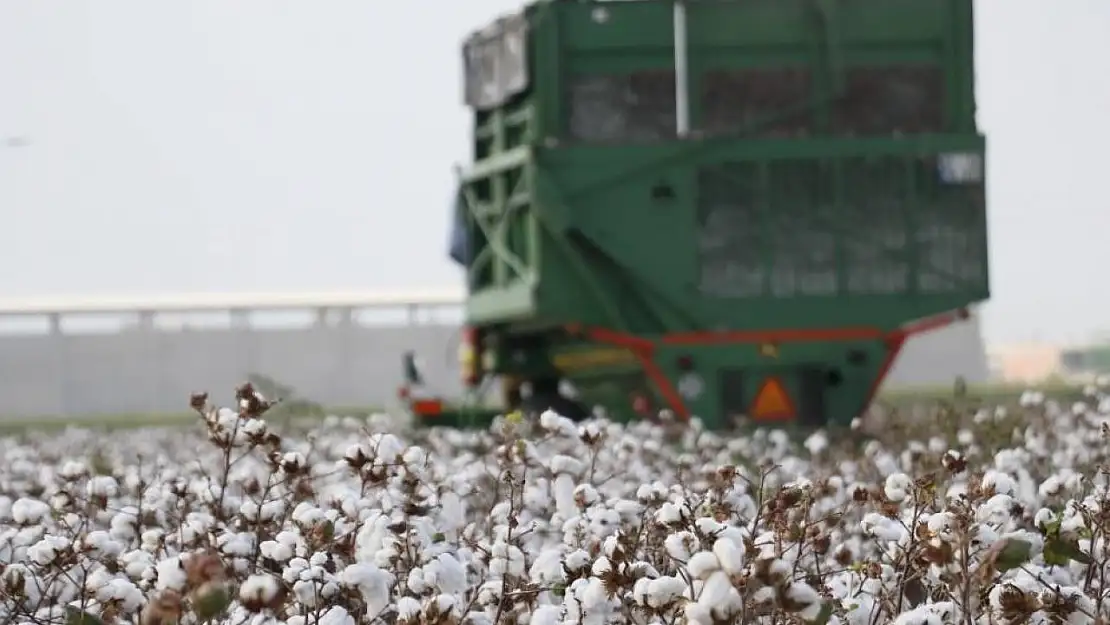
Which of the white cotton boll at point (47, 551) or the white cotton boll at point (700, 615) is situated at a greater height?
the white cotton boll at point (700, 615)

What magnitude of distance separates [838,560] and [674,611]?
1.47 meters

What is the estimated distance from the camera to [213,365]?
2532 inches

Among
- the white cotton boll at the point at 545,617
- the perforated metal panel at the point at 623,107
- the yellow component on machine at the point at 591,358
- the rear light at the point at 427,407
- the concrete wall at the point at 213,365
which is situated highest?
the perforated metal panel at the point at 623,107

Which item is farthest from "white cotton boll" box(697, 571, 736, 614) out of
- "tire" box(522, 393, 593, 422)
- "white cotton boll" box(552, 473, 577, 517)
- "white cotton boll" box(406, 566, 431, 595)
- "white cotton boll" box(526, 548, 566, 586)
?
"tire" box(522, 393, 593, 422)

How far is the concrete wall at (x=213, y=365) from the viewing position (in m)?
61.8

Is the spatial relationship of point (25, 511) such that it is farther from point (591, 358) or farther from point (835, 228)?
point (591, 358)

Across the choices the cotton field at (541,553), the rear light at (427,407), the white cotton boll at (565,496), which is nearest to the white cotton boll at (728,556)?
the cotton field at (541,553)

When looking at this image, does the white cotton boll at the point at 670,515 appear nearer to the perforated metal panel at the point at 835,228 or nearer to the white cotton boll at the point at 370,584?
the white cotton boll at the point at 370,584

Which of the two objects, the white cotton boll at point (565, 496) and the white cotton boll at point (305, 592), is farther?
the white cotton boll at point (565, 496)

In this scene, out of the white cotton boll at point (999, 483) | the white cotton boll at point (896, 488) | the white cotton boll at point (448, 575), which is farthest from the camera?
the white cotton boll at point (896, 488)

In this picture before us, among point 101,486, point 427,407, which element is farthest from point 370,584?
point 427,407

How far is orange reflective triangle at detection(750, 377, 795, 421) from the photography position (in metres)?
17.3

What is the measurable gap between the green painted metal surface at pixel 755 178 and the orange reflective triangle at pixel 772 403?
90 millimetres

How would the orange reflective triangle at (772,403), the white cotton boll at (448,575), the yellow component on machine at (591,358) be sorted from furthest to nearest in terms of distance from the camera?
the yellow component on machine at (591,358)
the orange reflective triangle at (772,403)
the white cotton boll at (448,575)
